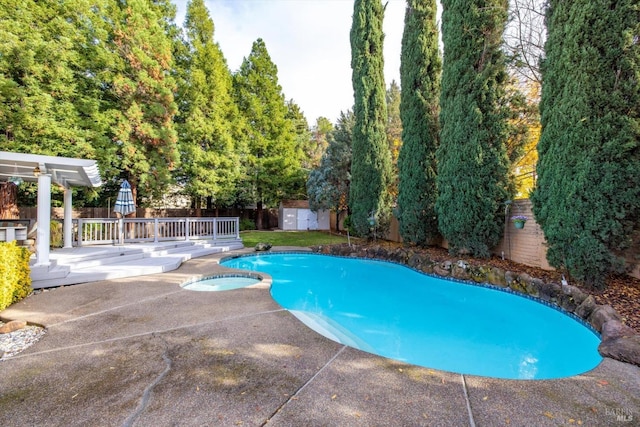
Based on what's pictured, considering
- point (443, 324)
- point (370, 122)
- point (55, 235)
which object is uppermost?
point (370, 122)

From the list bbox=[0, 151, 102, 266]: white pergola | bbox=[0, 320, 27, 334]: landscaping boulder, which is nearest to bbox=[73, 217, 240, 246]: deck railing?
bbox=[0, 151, 102, 266]: white pergola

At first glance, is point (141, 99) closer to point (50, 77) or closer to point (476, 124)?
point (50, 77)

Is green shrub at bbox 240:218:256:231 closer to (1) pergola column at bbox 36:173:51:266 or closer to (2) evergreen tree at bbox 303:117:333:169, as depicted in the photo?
(2) evergreen tree at bbox 303:117:333:169

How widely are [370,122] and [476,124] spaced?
18.0 feet

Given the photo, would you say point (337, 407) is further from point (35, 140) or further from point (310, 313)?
point (35, 140)

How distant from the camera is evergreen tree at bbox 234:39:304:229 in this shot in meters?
17.7

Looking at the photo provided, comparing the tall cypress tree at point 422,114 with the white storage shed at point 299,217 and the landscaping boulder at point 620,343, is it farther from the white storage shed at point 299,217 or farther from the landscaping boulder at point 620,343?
the white storage shed at point 299,217

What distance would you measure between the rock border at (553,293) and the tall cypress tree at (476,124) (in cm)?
122

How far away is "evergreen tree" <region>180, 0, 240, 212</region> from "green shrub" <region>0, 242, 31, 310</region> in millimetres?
9839

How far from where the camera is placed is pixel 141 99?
1222 cm

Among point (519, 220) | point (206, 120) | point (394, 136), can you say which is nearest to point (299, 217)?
point (394, 136)

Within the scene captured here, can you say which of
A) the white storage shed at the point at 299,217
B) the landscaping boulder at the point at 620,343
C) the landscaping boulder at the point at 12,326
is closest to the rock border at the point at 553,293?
the landscaping boulder at the point at 620,343

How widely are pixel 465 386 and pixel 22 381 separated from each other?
3.83 meters

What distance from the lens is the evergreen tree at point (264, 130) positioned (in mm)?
17656
